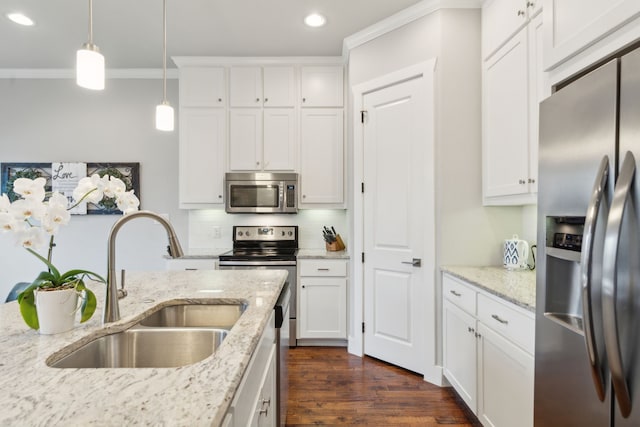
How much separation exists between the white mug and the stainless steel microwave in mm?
1919

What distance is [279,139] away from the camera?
3.36m

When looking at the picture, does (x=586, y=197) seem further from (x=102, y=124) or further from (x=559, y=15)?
(x=102, y=124)

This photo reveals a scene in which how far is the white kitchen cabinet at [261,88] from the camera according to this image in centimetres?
336

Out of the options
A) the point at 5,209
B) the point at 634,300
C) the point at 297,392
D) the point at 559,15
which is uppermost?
the point at 559,15

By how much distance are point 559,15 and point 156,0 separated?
8.69ft

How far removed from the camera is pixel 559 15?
121cm

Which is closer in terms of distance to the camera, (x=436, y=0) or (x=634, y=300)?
(x=634, y=300)

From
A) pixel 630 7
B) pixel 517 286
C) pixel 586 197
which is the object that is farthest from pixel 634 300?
pixel 517 286

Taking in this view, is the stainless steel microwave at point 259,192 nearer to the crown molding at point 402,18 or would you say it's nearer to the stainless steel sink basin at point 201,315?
the crown molding at point 402,18

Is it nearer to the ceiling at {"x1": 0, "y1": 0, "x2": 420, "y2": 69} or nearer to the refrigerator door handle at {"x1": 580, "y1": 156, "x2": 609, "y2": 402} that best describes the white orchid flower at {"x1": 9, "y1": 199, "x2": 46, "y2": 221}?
the refrigerator door handle at {"x1": 580, "y1": 156, "x2": 609, "y2": 402}

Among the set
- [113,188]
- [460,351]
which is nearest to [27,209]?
[113,188]

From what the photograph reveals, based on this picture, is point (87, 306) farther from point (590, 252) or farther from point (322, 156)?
point (322, 156)

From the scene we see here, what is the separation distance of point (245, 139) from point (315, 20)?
4.27 ft

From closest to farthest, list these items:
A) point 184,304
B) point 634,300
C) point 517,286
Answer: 1. point 634,300
2. point 184,304
3. point 517,286
